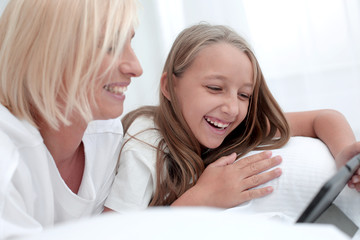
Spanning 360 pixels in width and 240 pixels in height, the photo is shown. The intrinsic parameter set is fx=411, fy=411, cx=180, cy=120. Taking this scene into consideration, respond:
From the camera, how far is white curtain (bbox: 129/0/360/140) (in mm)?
1808

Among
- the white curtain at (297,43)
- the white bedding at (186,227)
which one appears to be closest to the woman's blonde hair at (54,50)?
the white bedding at (186,227)

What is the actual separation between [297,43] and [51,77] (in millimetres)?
1328

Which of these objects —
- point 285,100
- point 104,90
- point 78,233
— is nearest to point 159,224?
point 78,233

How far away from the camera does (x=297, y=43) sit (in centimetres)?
188

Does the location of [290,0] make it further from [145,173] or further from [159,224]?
[159,224]

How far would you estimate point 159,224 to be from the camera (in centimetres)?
50

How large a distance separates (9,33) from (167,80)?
0.52m

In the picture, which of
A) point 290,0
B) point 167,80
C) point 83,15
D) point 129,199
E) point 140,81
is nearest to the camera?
point 83,15

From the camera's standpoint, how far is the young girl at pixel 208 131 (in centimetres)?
105

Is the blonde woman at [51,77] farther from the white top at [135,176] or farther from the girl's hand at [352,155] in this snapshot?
the girl's hand at [352,155]

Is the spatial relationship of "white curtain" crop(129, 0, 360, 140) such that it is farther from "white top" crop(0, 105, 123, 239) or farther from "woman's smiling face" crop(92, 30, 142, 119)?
"woman's smiling face" crop(92, 30, 142, 119)

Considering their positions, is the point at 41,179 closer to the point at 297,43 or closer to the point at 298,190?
the point at 298,190

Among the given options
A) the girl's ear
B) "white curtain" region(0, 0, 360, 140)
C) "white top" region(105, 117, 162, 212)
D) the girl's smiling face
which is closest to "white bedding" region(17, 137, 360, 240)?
"white top" region(105, 117, 162, 212)

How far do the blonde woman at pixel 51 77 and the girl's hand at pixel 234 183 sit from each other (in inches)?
11.4
